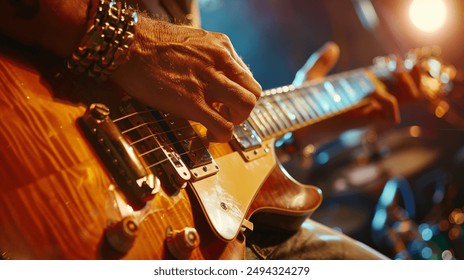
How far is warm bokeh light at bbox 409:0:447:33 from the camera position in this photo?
1.99m

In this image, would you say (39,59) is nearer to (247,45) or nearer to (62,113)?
(62,113)

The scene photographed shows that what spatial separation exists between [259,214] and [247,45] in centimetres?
97

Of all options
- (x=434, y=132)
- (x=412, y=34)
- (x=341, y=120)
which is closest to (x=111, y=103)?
(x=341, y=120)

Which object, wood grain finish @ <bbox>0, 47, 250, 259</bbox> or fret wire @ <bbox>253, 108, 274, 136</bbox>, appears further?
fret wire @ <bbox>253, 108, 274, 136</bbox>

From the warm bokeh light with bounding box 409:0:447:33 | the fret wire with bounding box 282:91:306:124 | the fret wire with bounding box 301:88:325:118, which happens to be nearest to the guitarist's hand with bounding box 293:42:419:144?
the fret wire with bounding box 301:88:325:118

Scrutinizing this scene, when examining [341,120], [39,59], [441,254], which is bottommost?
[441,254]

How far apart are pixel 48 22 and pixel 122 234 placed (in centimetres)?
31

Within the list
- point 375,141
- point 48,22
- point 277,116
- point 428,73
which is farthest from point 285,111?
point 375,141

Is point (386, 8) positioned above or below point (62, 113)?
below

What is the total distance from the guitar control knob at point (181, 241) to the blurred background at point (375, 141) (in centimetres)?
85

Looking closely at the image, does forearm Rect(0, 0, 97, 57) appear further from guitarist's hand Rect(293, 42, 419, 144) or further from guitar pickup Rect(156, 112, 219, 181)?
guitarist's hand Rect(293, 42, 419, 144)

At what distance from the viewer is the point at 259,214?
0.80 m

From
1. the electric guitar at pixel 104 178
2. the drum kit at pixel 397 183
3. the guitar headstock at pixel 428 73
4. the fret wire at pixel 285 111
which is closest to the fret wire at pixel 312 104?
the fret wire at pixel 285 111

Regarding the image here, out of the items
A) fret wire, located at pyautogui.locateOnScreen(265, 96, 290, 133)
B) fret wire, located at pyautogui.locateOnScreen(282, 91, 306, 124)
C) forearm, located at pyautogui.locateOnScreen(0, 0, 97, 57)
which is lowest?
fret wire, located at pyautogui.locateOnScreen(282, 91, 306, 124)
